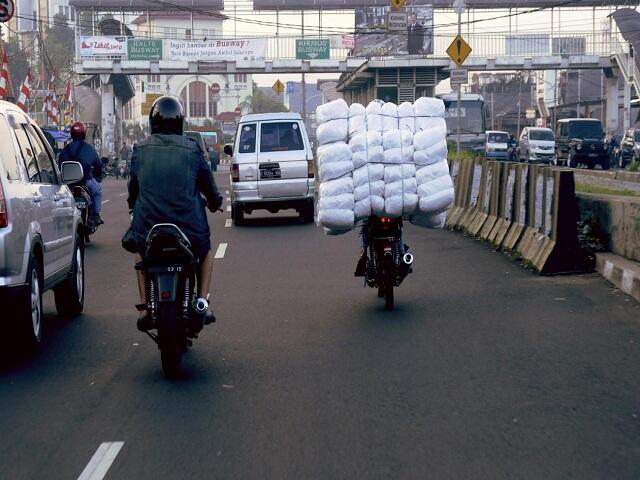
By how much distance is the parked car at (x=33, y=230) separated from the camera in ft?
25.2

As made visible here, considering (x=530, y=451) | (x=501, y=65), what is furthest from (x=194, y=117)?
(x=530, y=451)

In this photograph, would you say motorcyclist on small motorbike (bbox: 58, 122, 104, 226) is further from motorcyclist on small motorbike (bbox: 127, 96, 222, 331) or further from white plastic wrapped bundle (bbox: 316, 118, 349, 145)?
motorcyclist on small motorbike (bbox: 127, 96, 222, 331)

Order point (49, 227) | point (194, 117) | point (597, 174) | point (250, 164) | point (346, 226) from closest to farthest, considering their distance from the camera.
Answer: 1. point (49, 227)
2. point (346, 226)
3. point (250, 164)
4. point (597, 174)
5. point (194, 117)

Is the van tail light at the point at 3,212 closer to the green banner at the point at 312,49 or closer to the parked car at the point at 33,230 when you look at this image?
the parked car at the point at 33,230

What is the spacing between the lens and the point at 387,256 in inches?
397

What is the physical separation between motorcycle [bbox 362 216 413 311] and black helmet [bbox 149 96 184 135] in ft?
9.66

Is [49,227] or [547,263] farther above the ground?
[49,227]

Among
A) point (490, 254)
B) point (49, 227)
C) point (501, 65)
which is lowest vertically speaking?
point (490, 254)

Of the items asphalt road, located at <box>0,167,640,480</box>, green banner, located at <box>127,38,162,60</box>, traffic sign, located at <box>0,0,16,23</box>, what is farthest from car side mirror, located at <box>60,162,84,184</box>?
green banner, located at <box>127,38,162,60</box>

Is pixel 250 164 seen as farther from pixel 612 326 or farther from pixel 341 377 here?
pixel 341 377

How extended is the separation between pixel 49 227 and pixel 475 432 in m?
4.47

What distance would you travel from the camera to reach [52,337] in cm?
920

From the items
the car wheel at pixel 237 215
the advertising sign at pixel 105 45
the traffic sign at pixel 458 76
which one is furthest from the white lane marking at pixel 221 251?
the advertising sign at pixel 105 45

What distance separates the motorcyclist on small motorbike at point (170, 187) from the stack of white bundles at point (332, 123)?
263 cm
